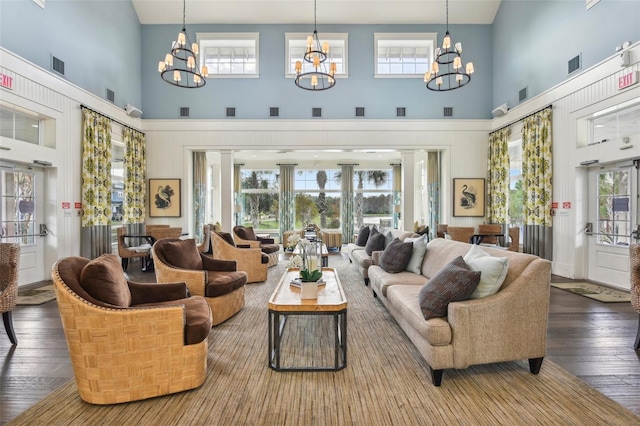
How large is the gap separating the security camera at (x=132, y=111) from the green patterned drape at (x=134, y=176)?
392 mm

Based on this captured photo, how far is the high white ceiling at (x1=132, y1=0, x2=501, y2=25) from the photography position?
8.23m

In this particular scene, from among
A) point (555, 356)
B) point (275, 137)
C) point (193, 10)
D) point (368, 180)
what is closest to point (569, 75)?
point (555, 356)

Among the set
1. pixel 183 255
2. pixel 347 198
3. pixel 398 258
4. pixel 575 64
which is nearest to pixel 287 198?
pixel 347 198

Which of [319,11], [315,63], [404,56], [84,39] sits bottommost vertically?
[315,63]

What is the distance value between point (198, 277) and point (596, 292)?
5.72 metres

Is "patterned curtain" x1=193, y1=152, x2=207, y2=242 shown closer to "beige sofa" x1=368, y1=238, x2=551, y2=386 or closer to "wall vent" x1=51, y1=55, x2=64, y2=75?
"wall vent" x1=51, y1=55, x2=64, y2=75

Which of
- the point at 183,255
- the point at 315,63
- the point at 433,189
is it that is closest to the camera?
the point at 183,255

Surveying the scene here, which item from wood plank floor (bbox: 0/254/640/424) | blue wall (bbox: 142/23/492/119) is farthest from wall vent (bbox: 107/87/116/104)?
wood plank floor (bbox: 0/254/640/424)

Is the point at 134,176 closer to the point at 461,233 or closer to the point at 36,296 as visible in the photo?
the point at 36,296

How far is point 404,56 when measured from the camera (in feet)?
29.0

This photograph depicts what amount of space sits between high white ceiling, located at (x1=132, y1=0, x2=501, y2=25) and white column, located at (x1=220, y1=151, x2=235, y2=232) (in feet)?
11.7

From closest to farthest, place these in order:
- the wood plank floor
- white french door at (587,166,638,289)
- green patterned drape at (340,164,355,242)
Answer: the wood plank floor
white french door at (587,166,638,289)
green patterned drape at (340,164,355,242)

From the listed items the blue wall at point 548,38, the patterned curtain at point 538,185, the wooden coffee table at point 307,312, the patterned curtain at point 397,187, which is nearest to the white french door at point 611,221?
the patterned curtain at point 538,185

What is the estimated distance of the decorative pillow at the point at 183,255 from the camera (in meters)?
3.75
